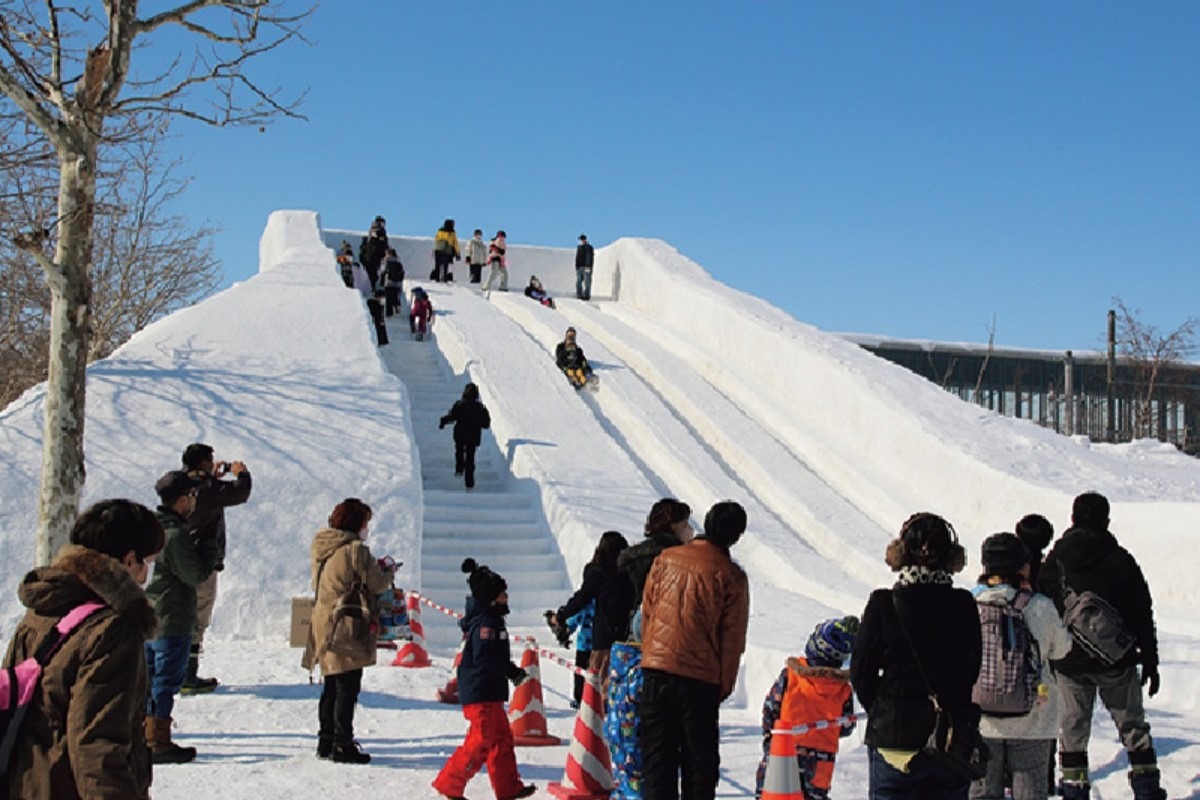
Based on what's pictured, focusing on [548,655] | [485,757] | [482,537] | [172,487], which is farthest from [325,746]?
[482,537]

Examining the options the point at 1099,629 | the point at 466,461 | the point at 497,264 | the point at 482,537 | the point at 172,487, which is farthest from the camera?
the point at 497,264

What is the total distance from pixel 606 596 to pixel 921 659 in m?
3.81

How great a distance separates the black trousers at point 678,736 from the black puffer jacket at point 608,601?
2.59 metres

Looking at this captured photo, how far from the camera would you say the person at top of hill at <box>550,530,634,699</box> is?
7.79 metres

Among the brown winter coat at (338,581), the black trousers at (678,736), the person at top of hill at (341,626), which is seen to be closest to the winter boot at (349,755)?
the person at top of hill at (341,626)

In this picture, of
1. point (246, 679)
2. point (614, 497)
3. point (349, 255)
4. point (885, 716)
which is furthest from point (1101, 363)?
point (885, 716)

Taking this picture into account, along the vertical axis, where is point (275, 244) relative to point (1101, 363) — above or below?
above

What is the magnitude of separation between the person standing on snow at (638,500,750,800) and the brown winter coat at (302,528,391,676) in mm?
2187

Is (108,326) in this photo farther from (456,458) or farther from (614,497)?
(614,497)

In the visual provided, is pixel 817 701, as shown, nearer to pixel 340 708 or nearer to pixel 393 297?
pixel 340 708

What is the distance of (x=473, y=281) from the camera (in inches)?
1270

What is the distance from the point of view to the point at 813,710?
537 cm

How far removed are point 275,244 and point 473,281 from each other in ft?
18.7

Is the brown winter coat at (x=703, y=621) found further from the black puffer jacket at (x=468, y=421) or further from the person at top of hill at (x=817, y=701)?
the black puffer jacket at (x=468, y=421)
